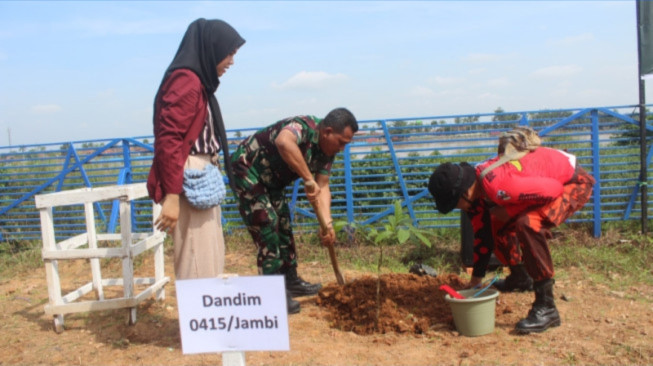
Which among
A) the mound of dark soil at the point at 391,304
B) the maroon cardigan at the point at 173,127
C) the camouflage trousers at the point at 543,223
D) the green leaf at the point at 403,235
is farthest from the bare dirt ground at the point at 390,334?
the maroon cardigan at the point at 173,127

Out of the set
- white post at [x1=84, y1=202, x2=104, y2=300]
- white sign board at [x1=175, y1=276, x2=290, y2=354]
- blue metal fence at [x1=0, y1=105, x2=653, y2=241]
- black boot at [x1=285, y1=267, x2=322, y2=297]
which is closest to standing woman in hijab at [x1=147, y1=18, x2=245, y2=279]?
white sign board at [x1=175, y1=276, x2=290, y2=354]

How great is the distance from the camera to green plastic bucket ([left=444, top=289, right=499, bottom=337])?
11.1 feet

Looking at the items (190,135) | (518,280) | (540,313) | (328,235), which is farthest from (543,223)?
(190,135)

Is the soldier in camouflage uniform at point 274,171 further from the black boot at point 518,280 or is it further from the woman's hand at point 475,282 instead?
the black boot at point 518,280

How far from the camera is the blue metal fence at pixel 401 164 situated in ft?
21.6

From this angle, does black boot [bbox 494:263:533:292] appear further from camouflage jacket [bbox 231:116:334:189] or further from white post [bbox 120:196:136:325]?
white post [bbox 120:196:136:325]

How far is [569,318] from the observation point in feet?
12.6

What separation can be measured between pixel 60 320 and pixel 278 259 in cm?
180

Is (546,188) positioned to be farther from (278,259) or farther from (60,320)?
(60,320)

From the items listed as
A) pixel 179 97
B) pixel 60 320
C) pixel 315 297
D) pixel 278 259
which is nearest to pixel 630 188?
pixel 315 297

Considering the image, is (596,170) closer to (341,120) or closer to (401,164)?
(401,164)

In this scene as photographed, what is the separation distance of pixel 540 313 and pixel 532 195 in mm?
820

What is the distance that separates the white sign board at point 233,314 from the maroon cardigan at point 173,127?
883mm

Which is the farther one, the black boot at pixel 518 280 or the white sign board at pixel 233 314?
the black boot at pixel 518 280
